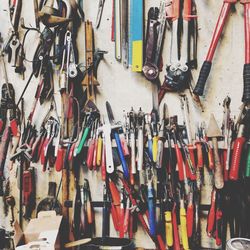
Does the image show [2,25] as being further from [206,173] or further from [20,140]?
[206,173]

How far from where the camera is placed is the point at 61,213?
5.98ft

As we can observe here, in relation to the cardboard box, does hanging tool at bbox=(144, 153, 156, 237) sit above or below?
above

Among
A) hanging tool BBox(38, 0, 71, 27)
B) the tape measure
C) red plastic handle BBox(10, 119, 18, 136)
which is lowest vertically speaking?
the tape measure

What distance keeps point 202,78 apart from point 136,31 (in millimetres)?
373

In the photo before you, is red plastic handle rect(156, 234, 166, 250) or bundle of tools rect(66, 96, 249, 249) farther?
red plastic handle rect(156, 234, 166, 250)

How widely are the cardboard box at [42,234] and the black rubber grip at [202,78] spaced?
850 mm

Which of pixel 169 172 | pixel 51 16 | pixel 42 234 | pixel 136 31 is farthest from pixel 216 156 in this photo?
pixel 51 16

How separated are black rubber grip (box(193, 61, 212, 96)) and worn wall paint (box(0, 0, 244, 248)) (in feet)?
0.34

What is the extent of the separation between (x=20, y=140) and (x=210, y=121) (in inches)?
35.8

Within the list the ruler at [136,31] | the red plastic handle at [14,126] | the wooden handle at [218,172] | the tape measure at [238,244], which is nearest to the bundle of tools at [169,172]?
the wooden handle at [218,172]

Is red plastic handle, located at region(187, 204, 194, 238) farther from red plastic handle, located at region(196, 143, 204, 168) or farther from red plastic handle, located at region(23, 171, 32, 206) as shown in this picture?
red plastic handle, located at region(23, 171, 32, 206)

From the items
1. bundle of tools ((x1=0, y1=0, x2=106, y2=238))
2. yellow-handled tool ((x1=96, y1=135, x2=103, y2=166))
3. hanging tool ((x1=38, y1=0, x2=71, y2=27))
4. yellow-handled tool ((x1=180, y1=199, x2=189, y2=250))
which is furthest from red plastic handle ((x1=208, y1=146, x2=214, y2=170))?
hanging tool ((x1=38, y1=0, x2=71, y2=27))

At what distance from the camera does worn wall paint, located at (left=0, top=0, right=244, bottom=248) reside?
1682 mm

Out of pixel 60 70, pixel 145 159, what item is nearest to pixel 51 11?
pixel 60 70
